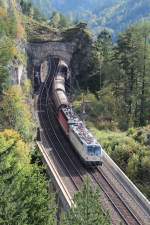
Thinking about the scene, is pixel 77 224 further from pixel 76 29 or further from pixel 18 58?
pixel 76 29

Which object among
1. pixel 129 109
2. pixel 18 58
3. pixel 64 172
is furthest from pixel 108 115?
pixel 64 172

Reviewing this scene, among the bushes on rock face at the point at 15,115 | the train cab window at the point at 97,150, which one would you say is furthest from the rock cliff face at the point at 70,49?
the train cab window at the point at 97,150

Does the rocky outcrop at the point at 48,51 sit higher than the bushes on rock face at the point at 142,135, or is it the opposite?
the rocky outcrop at the point at 48,51

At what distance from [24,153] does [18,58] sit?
29310mm

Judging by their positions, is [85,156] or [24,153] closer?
[24,153]

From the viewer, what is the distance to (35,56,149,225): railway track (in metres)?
49.0

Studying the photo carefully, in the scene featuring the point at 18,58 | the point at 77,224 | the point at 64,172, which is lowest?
the point at 64,172

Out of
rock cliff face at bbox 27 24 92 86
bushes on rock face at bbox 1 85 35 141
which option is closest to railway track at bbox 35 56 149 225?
bushes on rock face at bbox 1 85 35 141

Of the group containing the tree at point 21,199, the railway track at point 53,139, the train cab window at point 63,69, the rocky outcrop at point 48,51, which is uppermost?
the rocky outcrop at point 48,51

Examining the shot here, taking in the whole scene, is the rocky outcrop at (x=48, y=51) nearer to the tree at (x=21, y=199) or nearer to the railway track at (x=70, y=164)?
the railway track at (x=70, y=164)

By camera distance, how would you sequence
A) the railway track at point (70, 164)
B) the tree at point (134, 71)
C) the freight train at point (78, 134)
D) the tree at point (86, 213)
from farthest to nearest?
A: the tree at point (134, 71), the freight train at point (78, 134), the railway track at point (70, 164), the tree at point (86, 213)

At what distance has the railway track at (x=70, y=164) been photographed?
49031mm

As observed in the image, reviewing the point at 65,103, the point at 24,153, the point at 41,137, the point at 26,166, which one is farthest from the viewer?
the point at 65,103

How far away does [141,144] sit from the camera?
64.3 m
